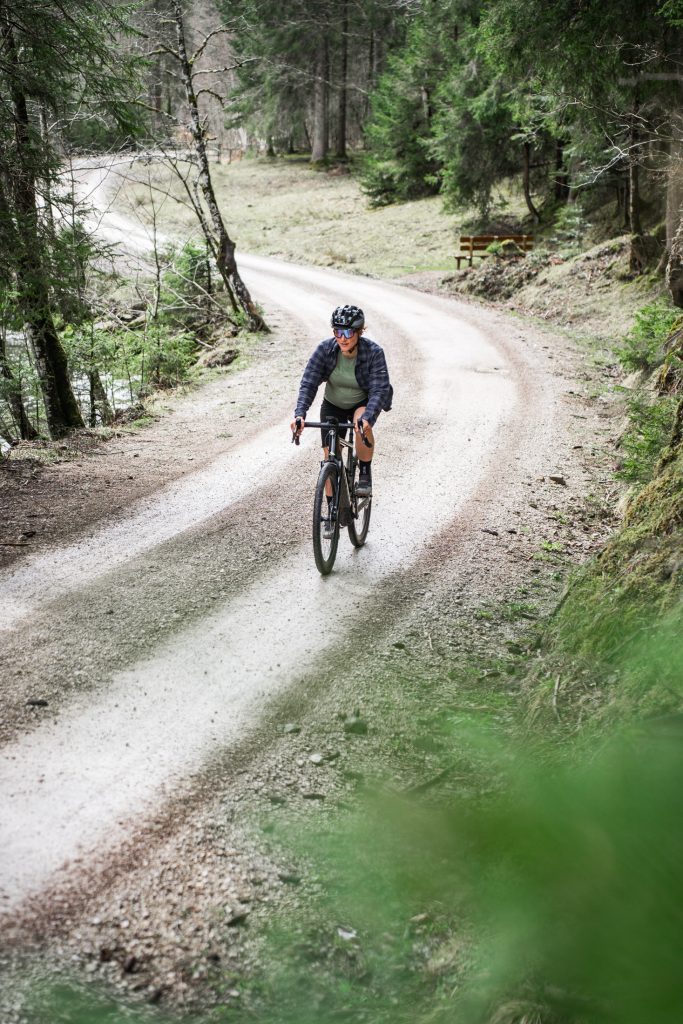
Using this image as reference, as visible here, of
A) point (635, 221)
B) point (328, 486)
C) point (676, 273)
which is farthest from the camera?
point (635, 221)

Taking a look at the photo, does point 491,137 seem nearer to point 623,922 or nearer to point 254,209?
point 254,209

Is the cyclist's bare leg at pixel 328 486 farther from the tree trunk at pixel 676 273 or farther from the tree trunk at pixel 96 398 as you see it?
the tree trunk at pixel 96 398

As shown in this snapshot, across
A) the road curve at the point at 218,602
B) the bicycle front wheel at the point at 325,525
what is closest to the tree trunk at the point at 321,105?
the road curve at the point at 218,602

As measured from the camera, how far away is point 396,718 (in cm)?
536

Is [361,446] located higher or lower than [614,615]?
higher

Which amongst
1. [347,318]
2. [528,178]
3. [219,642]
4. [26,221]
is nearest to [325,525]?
[219,642]

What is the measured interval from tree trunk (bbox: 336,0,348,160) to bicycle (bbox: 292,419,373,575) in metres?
40.8

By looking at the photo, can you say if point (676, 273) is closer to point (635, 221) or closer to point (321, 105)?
point (635, 221)

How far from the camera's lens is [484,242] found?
28938 mm

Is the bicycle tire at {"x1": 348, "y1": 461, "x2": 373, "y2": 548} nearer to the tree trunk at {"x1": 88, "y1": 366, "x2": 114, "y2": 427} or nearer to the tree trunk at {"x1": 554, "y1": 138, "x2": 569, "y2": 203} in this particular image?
the tree trunk at {"x1": 88, "y1": 366, "x2": 114, "y2": 427}

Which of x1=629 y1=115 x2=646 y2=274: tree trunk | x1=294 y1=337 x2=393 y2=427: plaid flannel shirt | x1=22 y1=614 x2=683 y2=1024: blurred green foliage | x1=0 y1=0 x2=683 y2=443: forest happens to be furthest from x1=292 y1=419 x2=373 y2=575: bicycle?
x1=629 y1=115 x2=646 y2=274: tree trunk

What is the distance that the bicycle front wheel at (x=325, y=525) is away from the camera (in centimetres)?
706

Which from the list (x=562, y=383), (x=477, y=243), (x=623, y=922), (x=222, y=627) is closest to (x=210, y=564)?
(x=222, y=627)

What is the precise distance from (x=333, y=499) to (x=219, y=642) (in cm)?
187
